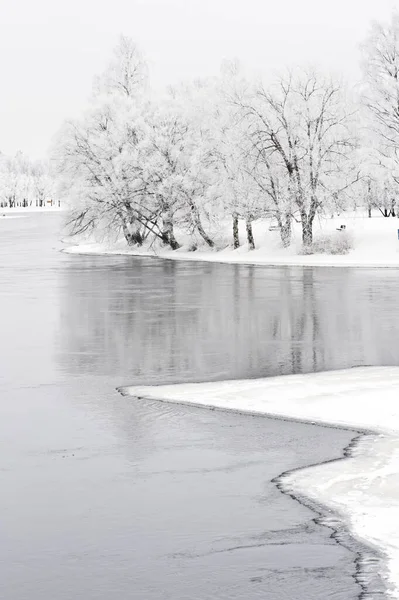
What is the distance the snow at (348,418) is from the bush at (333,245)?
1306 inches

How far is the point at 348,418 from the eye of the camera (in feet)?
42.5

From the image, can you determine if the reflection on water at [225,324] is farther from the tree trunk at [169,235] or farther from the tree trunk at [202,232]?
the tree trunk at [169,235]

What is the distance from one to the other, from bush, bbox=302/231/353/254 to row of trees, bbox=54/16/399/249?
0.95 m

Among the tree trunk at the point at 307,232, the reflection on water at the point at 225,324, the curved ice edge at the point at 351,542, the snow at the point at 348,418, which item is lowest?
the curved ice edge at the point at 351,542

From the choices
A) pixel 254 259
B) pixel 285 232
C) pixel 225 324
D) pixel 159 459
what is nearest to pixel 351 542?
pixel 159 459

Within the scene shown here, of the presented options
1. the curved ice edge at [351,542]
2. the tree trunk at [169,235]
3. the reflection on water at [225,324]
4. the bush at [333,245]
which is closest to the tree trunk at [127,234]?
the tree trunk at [169,235]

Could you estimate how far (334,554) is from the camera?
26.3 feet

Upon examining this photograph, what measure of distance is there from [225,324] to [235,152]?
30360 mm

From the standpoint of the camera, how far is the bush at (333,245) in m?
49.3

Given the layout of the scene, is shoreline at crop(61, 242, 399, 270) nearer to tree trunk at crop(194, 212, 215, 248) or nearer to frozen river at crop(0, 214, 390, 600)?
tree trunk at crop(194, 212, 215, 248)

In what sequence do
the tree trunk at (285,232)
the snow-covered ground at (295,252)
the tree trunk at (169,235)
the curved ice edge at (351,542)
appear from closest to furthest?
the curved ice edge at (351,542), the snow-covered ground at (295,252), the tree trunk at (285,232), the tree trunk at (169,235)

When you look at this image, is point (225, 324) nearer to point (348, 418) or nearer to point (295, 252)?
point (348, 418)

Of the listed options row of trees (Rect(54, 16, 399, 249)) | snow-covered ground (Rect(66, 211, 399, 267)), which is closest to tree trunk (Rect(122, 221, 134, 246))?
row of trees (Rect(54, 16, 399, 249))

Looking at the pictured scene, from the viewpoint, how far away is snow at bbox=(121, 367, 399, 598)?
8852 millimetres
